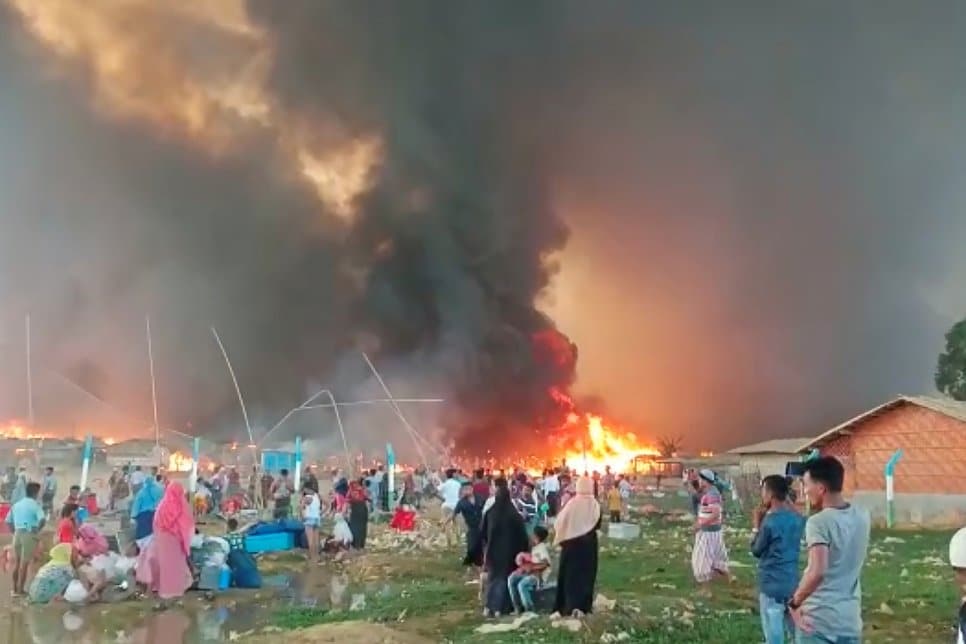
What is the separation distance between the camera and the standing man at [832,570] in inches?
189

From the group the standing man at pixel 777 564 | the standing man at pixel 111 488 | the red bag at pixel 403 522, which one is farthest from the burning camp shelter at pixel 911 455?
the standing man at pixel 111 488

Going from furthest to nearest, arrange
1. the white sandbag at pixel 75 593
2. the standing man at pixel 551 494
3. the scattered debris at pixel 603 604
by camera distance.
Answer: the standing man at pixel 551 494, the white sandbag at pixel 75 593, the scattered debris at pixel 603 604

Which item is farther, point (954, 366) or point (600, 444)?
point (600, 444)

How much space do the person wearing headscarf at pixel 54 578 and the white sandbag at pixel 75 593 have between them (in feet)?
0.30

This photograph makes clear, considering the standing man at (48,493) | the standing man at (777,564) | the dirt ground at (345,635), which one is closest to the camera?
the standing man at (777,564)

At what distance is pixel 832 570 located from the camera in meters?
4.84

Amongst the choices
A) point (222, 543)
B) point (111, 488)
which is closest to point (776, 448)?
point (111, 488)

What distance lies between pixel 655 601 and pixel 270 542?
9.63 metres

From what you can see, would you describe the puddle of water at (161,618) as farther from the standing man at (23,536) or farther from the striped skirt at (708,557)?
the striped skirt at (708,557)

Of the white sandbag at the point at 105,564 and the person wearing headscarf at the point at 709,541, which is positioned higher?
the person wearing headscarf at the point at 709,541

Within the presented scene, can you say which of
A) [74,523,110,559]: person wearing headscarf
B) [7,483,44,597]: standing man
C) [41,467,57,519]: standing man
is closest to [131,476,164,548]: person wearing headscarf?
[74,523,110,559]: person wearing headscarf

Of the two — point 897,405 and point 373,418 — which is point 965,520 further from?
point 373,418

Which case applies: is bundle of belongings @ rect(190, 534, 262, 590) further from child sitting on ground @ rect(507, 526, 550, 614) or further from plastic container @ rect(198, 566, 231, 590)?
child sitting on ground @ rect(507, 526, 550, 614)

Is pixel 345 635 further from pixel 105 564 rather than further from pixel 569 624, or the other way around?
pixel 105 564
